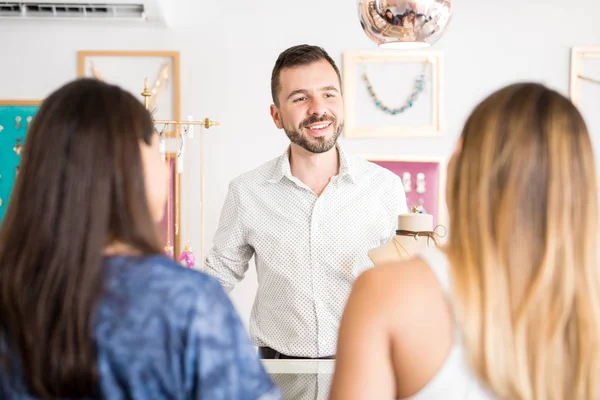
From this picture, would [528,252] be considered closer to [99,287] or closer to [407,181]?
[99,287]

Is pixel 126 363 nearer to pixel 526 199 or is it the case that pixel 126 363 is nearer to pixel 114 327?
pixel 114 327

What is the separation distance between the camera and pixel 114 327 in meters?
1.11

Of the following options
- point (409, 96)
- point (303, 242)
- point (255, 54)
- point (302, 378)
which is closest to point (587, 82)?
point (409, 96)

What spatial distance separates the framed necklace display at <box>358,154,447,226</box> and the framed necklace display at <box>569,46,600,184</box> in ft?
2.64

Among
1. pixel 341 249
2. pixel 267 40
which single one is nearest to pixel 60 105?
pixel 341 249

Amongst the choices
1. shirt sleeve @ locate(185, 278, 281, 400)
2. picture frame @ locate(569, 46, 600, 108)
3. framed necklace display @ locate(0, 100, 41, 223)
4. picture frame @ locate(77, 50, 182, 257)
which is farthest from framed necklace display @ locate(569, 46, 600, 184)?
shirt sleeve @ locate(185, 278, 281, 400)

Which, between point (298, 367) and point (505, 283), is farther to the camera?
point (298, 367)

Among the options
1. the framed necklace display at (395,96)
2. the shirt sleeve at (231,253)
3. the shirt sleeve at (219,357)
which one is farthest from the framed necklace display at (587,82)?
the shirt sleeve at (219,357)

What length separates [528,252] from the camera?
3.86 feet

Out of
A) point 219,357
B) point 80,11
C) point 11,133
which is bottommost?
point 219,357

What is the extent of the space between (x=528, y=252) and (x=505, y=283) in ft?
0.18

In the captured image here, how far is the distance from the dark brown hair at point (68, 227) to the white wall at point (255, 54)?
3.26m

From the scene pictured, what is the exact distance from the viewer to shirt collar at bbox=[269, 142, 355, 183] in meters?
2.71

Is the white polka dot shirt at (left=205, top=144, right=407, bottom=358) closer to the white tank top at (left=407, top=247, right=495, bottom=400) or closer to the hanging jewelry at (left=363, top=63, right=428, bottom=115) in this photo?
the white tank top at (left=407, top=247, right=495, bottom=400)
